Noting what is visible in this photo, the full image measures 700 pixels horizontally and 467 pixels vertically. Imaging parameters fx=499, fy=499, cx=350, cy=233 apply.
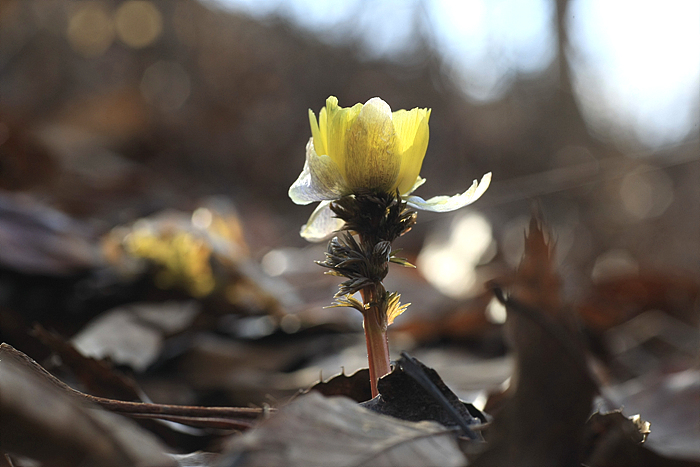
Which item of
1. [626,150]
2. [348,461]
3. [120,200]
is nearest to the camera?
[348,461]

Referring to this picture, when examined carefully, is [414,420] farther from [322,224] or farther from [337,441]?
[322,224]

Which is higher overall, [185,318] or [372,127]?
[185,318]

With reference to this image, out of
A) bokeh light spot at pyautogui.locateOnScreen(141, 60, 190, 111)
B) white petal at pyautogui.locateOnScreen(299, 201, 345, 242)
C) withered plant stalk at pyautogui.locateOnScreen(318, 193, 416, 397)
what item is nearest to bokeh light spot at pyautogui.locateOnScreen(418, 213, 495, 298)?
white petal at pyautogui.locateOnScreen(299, 201, 345, 242)

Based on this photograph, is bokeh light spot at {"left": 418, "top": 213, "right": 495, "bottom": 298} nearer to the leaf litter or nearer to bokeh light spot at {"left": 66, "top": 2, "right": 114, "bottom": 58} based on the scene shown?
the leaf litter

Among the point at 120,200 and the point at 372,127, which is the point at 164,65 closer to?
the point at 120,200

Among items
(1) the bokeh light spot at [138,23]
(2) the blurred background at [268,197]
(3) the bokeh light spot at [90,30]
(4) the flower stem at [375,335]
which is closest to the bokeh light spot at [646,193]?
(2) the blurred background at [268,197]

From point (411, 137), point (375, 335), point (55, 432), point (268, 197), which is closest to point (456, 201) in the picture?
point (411, 137)

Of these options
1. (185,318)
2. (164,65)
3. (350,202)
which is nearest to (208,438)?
(350,202)
